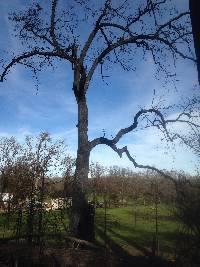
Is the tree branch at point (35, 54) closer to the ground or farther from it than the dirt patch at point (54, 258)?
farther from it

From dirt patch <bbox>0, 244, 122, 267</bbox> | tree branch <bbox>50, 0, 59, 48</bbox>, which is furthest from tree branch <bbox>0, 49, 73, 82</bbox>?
dirt patch <bbox>0, 244, 122, 267</bbox>

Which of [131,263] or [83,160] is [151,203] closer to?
[83,160]

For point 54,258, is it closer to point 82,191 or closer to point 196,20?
point 82,191

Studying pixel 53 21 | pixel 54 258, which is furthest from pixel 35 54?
pixel 54 258

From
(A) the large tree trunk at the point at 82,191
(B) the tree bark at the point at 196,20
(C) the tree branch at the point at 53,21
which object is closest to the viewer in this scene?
(B) the tree bark at the point at 196,20

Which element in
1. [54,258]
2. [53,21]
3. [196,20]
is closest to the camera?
[196,20]

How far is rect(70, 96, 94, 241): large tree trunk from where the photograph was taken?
1019 centimetres

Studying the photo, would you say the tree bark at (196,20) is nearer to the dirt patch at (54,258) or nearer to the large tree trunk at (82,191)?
the dirt patch at (54,258)

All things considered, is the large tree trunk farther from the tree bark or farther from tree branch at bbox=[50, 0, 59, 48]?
the tree bark

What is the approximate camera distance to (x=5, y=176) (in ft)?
127

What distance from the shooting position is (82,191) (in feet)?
34.9

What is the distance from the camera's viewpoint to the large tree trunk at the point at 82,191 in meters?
10.2

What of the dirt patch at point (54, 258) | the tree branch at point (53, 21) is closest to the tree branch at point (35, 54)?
the tree branch at point (53, 21)

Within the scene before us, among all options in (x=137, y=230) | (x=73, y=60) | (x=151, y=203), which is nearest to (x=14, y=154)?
(x=151, y=203)
